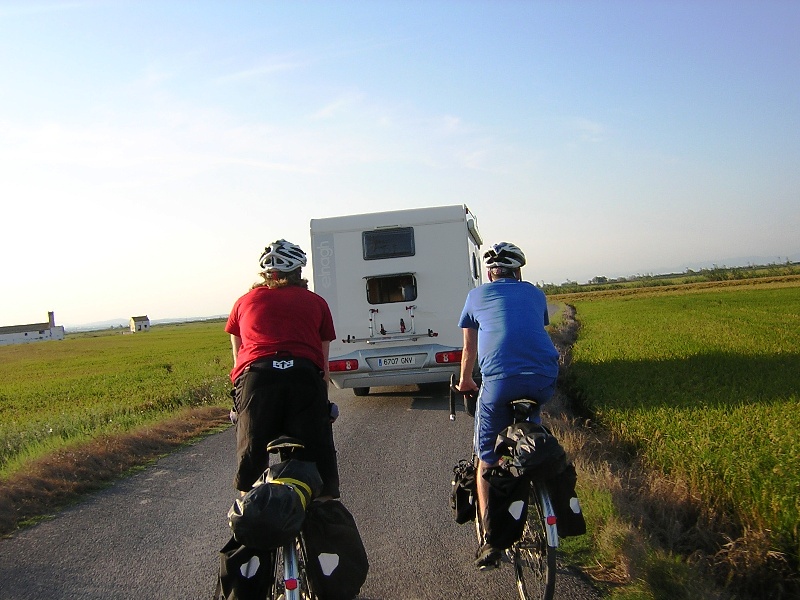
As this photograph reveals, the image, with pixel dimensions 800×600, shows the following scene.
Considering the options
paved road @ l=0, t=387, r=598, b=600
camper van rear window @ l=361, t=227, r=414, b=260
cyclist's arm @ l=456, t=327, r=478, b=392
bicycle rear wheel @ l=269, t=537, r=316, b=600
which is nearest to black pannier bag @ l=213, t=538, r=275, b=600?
bicycle rear wheel @ l=269, t=537, r=316, b=600

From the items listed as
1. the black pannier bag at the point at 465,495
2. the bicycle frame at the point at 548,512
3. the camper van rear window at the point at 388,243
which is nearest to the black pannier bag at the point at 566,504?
the bicycle frame at the point at 548,512

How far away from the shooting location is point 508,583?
4.23 meters

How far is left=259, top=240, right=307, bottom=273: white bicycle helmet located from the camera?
3.89 meters

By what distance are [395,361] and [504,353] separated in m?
7.61

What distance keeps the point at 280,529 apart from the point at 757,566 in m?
3.13

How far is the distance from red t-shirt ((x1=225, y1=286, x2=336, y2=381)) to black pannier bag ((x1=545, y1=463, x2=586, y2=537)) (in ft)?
4.52

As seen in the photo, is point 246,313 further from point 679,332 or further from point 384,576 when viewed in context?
point 679,332

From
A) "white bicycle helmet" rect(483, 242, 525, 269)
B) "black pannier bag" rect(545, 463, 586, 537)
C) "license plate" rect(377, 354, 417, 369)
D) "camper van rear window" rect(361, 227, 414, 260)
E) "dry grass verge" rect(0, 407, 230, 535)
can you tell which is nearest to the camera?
"black pannier bag" rect(545, 463, 586, 537)

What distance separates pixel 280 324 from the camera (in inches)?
147

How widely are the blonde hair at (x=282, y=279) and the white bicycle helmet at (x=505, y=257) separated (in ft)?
3.70

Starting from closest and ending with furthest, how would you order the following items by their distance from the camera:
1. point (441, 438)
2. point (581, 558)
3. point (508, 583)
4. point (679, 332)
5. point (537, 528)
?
point (537, 528), point (508, 583), point (581, 558), point (441, 438), point (679, 332)

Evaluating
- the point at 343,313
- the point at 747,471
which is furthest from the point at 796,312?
the point at 747,471

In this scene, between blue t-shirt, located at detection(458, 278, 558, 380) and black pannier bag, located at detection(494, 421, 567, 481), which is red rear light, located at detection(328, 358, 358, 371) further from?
black pannier bag, located at detection(494, 421, 567, 481)

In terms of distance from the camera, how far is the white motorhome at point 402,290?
11508 millimetres
